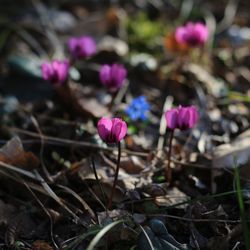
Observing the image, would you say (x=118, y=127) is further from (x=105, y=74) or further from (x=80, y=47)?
(x=80, y=47)

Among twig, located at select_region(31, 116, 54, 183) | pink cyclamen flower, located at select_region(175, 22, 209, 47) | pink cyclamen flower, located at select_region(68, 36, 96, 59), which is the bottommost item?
twig, located at select_region(31, 116, 54, 183)

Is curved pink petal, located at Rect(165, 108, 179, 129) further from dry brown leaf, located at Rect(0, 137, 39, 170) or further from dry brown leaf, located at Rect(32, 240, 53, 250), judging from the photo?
dry brown leaf, located at Rect(32, 240, 53, 250)

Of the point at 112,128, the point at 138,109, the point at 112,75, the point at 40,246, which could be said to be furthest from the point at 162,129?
the point at 40,246

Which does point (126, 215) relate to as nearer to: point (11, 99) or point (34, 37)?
point (11, 99)

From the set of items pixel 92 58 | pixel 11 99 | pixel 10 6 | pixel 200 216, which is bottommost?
pixel 200 216

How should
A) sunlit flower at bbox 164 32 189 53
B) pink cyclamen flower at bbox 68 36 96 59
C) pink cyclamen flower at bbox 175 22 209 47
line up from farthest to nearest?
sunlit flower at bbox 164 32 189 53, pink cyclamen flower at bbox 175 22 209 47, pink cyclamen flower at bbox 68 36 96 59

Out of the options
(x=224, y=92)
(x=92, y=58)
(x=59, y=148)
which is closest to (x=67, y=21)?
(x=92, y=58)

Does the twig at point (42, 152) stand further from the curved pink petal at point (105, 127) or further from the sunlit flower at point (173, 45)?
the sunlit flower at point (173, 45)

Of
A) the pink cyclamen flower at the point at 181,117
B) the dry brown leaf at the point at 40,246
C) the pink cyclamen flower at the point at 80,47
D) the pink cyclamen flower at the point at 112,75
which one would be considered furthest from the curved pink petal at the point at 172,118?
the pink cyclamen flower at the point at 80,47

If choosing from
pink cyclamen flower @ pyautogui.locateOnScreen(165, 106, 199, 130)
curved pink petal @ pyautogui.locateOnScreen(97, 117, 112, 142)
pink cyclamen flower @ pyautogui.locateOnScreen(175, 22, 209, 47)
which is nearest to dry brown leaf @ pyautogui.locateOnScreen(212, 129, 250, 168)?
pink cyclamen flower @ pyautogui.locateOnScreen(165, 106, 199, 130)
